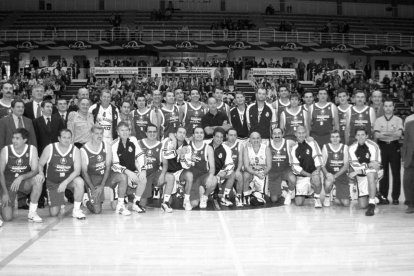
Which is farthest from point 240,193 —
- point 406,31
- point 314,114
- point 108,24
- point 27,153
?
point 406,31

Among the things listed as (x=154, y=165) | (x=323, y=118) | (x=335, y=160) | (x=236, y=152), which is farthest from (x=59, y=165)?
(x=323, y=118)

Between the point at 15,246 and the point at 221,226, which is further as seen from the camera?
the point at 221,226

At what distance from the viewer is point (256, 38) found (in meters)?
30.2

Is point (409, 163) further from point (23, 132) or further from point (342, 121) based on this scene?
point (23, 132)

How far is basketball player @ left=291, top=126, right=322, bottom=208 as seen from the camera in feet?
26.9

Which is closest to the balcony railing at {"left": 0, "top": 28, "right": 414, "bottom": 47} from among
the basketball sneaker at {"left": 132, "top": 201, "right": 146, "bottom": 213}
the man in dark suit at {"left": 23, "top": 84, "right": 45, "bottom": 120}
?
the man in dark suit at {"left": 23, "top": 84, "right": 45, "bottom": 120}

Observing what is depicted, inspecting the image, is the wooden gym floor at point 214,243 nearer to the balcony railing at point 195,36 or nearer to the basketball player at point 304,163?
the basketball player at point 304,163

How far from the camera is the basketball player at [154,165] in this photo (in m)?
8.00

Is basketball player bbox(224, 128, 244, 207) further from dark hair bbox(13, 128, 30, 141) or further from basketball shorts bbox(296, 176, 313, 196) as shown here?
dark hair bbox(13, 128, 30, 141)

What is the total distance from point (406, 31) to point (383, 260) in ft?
103

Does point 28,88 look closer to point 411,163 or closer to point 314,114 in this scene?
point 314,114

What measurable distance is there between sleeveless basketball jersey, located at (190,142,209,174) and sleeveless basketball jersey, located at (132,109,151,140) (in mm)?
1163

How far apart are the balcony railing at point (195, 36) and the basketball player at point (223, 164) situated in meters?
21.9

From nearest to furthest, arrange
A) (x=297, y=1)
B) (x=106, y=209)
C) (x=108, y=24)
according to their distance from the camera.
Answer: (x=106, y=209) < (x=108, y=24) < (x=297, y=1)
